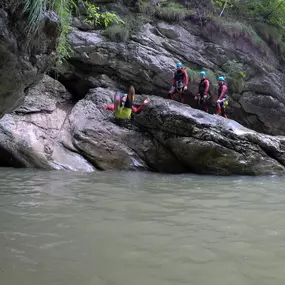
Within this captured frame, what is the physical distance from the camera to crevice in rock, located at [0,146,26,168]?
9492 millimetres

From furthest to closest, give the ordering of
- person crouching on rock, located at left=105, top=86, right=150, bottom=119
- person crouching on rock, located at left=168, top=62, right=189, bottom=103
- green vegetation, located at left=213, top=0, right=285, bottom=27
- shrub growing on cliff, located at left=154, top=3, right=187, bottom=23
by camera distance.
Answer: green vegetation, located at left=213, top=0, right=285, bottom=27 → shrub growing on cliff, located at left=154, top=3, right=187, bottom=23 → person crouching on rock, located at left=168, top=62, right=189, bottom=103 → person crouching on rock, located at left=105, top=86, right=150, bottom=119

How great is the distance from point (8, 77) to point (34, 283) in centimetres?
343

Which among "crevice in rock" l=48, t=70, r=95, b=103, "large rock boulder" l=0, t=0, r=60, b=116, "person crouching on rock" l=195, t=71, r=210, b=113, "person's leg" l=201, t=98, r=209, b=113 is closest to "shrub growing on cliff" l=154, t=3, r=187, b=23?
"person crouching on rock" l=195, t=71, r=210, b=113

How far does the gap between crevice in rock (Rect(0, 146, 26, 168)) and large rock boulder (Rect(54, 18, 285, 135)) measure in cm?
457

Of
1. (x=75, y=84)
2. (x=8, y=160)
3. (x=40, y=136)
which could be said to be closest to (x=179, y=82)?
(x=75, y=84)

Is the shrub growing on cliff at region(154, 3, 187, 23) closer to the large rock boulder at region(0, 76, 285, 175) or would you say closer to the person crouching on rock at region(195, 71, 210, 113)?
the person crouching on rock at region(195, 71, 210, 113)

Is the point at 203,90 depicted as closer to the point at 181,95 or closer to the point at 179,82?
the point at 181,95

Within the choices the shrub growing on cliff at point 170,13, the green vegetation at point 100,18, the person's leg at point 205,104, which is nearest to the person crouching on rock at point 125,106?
the person's leg at point 205,104

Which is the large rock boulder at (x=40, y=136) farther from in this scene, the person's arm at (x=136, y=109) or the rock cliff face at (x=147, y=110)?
the person's arm at (x=136, y=109)

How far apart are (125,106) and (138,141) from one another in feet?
4.20

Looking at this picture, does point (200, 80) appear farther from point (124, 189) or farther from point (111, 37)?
point (124, 189)

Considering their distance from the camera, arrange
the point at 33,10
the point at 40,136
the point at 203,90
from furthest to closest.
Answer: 1. the point at 203,90
2. the point at 40,136
3. the point at 33,10

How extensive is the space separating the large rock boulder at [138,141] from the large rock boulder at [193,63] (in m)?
2.12

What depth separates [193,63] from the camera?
14508 millimetres
